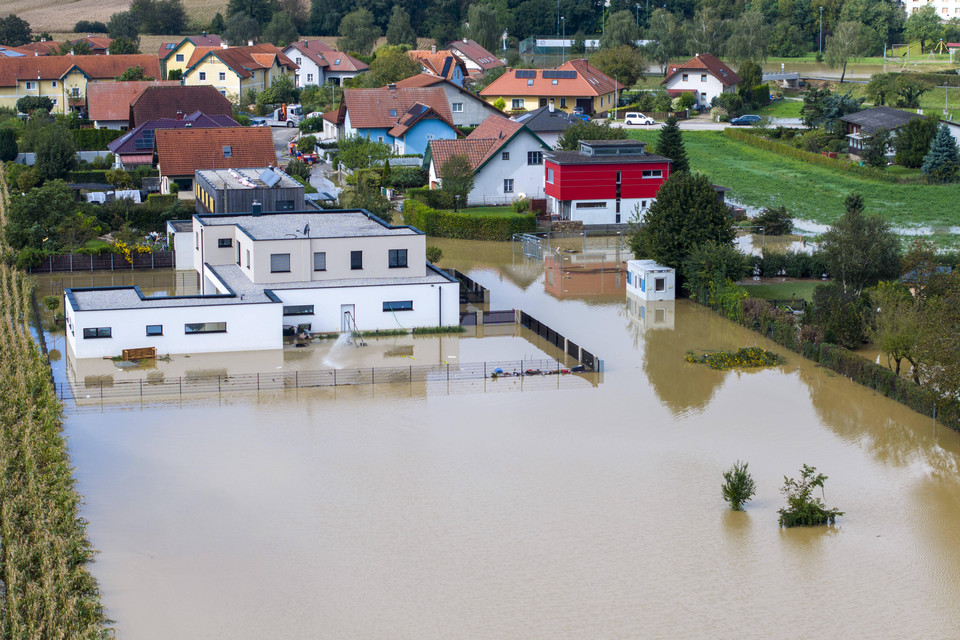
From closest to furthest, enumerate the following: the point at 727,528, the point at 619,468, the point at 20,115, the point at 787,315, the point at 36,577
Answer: the point at 36,577 < the point at 727,528 < the point at 619,468 < the point at 787,315 < the point at 20,115

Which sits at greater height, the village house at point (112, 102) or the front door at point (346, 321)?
the village house at point (112, 102)

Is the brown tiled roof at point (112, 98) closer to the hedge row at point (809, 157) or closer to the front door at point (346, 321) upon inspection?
the hedge row at point (809, 157)

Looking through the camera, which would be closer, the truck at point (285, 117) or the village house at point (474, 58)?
the truck at point (285, 117)

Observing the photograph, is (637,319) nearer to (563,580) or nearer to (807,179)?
(563,580)

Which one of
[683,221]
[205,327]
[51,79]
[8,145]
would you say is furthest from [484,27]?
[205,327]

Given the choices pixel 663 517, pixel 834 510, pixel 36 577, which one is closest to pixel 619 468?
pixel 663 517

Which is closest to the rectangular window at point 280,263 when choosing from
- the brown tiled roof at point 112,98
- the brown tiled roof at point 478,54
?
the brown tiled roof at point 112,98

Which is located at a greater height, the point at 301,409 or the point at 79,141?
the point at 79,141
